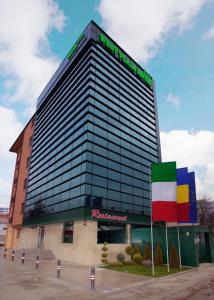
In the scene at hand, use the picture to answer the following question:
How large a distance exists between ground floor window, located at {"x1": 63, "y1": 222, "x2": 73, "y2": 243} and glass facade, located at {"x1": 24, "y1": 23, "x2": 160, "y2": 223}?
2697 mm

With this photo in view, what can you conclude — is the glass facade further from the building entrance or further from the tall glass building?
the building entrance

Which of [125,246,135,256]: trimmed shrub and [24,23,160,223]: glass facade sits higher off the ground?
[24,23,160,223]: glass facade

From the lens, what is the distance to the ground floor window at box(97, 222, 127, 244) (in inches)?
1346

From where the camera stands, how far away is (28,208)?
51.3 meters

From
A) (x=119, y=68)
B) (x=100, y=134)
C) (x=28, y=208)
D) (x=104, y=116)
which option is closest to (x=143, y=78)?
(x=119, y=68)

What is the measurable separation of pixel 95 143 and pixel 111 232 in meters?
14.1

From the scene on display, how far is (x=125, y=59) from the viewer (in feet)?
170

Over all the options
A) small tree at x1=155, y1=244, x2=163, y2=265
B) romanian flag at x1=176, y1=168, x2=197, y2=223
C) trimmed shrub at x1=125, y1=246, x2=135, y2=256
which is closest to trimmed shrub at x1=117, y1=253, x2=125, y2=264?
trimmed shrub at x1=125, y1=246, x2=135, y2=256

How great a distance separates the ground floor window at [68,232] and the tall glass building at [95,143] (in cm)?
14

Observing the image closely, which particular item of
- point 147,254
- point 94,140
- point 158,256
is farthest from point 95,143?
point 158,256

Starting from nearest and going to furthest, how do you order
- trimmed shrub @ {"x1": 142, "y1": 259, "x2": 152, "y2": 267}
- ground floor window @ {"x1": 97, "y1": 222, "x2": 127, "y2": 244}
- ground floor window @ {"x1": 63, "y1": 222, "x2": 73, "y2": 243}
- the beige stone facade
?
trimmed shrub @ {"x1": 142, "y1": 259, "x2": 152, "y2": 267} < the beige stone facade < ground floor window @ {"x1": 63, "y1": 222, "x2": 73, "y2": 243} < ground floor window @ {"x1": 97, "y1": 222, "x2": 127, "y2": 244}

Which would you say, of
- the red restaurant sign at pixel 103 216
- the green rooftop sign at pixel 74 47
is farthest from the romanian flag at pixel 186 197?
the green rooftop sign at pixel 74 47

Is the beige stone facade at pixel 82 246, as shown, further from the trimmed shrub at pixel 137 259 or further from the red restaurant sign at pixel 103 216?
the trimmed shrub at pixel 137 259

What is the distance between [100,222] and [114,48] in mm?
35351
